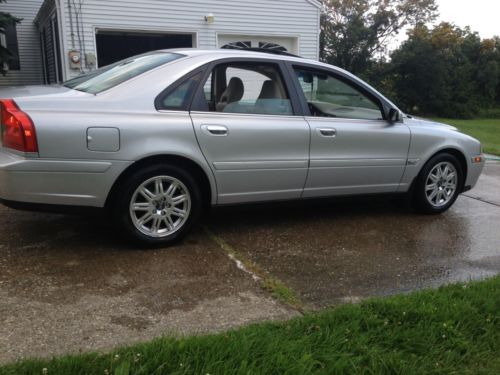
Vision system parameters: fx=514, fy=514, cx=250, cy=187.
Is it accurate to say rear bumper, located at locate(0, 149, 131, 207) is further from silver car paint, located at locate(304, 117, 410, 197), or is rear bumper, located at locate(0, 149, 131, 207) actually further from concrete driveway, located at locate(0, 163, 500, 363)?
silver car paint, located at locate(304, 117, 410, 197)

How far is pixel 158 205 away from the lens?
4.00 metres

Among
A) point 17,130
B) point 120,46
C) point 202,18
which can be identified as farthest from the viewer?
point 120,46

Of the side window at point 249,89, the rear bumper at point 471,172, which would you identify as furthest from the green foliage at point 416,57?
the side window at point 249,89

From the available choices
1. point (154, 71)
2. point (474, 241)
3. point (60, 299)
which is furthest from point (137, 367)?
point (474, 241)

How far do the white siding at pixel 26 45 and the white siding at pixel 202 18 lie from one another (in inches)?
178

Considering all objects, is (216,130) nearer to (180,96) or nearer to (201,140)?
(201,140)

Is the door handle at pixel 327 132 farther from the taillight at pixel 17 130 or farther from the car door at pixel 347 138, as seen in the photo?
the taillight at pixel 17 130

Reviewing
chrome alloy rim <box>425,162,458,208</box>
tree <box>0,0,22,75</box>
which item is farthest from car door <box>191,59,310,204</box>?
tree <box>0,0,22,75</box>

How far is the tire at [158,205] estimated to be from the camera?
385 centimetres

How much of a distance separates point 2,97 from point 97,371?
2.46 metres

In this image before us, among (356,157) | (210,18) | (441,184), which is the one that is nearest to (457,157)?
(441,184)

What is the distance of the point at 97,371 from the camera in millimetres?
2352

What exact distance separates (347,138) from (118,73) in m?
2.11

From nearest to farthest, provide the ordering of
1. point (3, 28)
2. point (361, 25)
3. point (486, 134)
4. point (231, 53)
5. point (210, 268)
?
1. point (210, 268)
2. point (231, 53)
3. point (3, 28)
4. point (486, 134)
5. point (361, 25)
